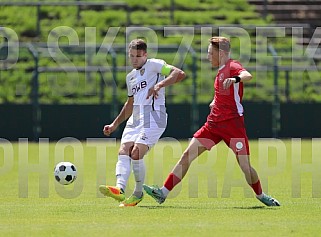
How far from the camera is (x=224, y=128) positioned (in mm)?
11023

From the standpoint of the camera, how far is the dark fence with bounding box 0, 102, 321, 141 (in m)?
25.4

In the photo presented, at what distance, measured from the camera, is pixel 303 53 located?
2886cm

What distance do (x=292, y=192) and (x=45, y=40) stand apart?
1838 centimetres

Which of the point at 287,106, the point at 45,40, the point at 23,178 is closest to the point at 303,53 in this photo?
the point at 287,106

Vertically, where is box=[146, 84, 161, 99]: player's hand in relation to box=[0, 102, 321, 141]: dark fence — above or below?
above

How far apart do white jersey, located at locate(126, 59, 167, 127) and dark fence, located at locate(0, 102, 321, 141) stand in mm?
14192

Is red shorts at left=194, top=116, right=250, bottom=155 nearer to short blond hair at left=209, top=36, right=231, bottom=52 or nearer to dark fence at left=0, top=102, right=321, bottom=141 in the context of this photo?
short blond hair at left=209, top=36, right=231, bottom=52

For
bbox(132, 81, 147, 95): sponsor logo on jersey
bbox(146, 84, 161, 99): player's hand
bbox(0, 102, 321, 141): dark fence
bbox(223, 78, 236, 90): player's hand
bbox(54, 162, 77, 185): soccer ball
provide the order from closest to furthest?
bbox(223, 78, 236, 90): player's hand < bbox(146, 84, 161, 99): player's hand < bbox(132, 81, 147, 95): sponsor logo on jersey < bbox(54, 162, 77, 185): soccer ball < bbox(0, 102, 321, 141): dark fence

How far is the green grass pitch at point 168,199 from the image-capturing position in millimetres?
9078

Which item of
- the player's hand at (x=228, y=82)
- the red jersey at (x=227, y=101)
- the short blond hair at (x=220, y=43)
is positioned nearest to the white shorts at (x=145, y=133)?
the red jersey at (x=227, y=101)

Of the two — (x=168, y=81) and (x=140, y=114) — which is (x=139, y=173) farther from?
(x=168, y=81)

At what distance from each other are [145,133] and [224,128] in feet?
3.01

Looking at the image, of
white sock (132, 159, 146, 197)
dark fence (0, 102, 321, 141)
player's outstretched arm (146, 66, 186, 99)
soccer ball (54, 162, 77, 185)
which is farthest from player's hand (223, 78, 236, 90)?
dark fence (0, 102, 321, 141)

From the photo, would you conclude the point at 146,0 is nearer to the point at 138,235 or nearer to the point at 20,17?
the point at 20,17
